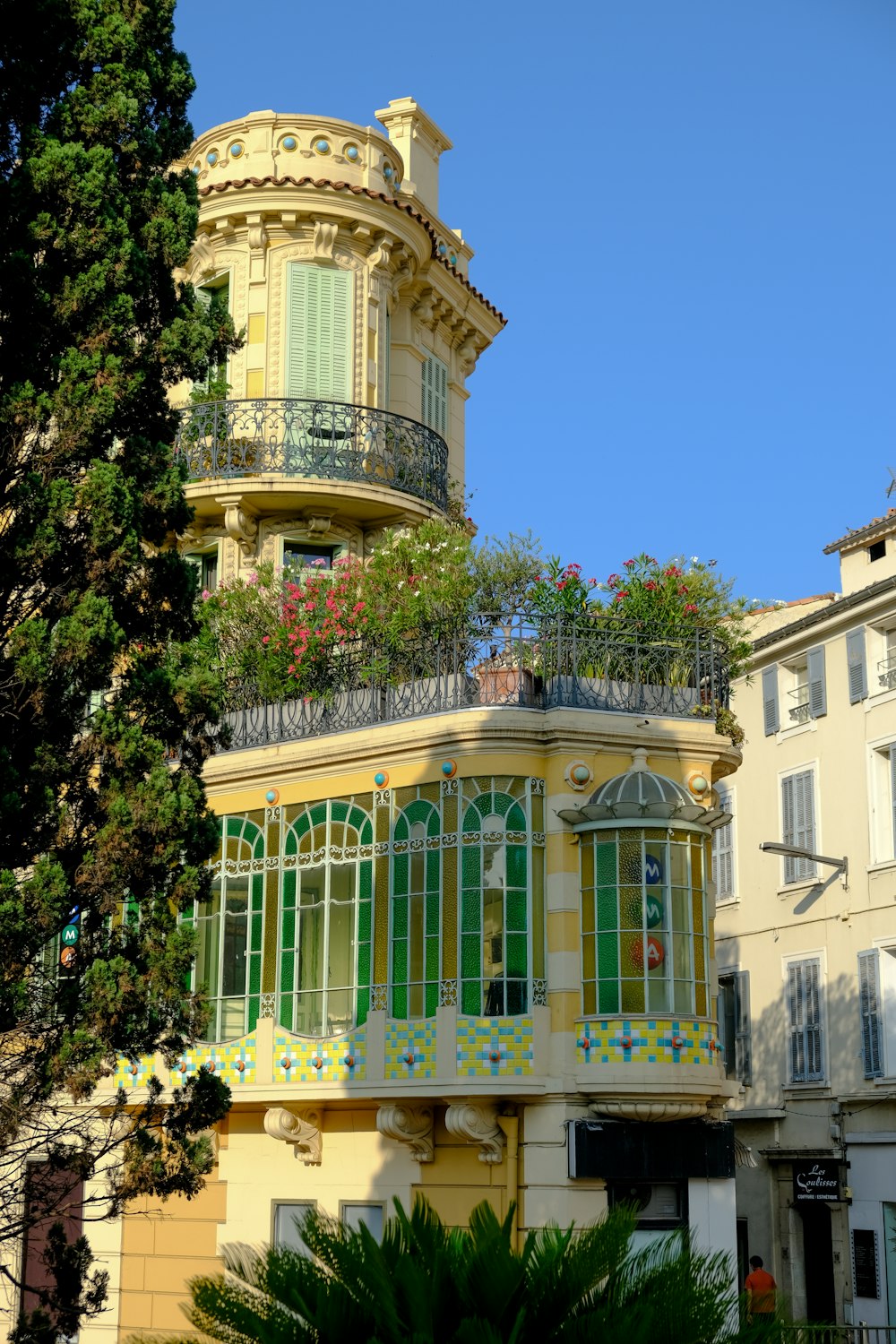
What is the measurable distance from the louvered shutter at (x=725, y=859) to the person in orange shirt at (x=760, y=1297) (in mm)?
11714

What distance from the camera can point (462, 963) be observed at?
705 inches

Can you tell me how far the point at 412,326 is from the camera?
26.2 metres

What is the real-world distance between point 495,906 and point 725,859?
16827 mm

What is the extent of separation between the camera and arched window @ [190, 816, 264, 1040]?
19578 millimetres

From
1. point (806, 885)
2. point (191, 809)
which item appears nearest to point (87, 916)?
point (191, 809)

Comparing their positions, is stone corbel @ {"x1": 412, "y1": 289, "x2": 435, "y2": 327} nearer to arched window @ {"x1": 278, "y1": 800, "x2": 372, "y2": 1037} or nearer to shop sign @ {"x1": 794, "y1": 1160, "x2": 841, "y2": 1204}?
arched window @ {"x1": 278, "y1": 800, "x2": 372, "y2": 1037}

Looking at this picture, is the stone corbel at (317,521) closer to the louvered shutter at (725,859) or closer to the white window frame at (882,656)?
the white window frame at (882,656)

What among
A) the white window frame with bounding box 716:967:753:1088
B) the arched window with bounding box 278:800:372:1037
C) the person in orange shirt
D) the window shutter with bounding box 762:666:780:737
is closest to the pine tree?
the arched window with bounding box 278:800:372:1037

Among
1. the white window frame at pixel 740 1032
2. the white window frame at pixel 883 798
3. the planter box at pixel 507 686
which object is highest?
the white window frame at pixel 883 798

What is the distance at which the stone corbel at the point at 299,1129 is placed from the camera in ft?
61.4

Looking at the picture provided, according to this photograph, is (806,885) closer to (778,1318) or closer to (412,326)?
(412,326)

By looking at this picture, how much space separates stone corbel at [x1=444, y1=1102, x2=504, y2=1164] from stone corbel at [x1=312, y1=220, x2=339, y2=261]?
39.5 feet

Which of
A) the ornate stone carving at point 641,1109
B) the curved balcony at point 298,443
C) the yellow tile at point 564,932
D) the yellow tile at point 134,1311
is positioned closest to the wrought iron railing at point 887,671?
the curved balcony at point 298,443

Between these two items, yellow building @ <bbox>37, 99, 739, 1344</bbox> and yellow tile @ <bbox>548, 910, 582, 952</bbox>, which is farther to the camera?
yellow tile @ <bbox>548, 910, 582, 952</bbox>
